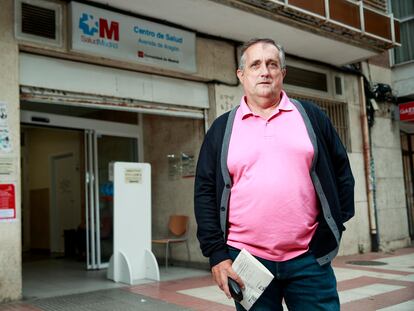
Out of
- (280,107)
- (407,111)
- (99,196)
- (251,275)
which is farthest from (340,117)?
(251,275)

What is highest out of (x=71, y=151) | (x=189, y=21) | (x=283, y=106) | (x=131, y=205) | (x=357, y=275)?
(x=189, y=21)

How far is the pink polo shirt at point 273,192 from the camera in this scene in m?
1.99

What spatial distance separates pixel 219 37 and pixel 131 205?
3356 millimetres

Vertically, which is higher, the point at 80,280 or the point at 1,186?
the point at 1,186

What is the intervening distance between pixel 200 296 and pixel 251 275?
4250 millimetres

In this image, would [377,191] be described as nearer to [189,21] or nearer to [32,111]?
[189,21]

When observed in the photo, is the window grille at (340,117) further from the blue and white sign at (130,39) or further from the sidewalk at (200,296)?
the blue and white sign at (130,39)

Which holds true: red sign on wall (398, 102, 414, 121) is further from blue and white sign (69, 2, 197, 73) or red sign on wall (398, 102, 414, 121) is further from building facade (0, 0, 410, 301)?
blue and white sign (69, 2, 197, 73)

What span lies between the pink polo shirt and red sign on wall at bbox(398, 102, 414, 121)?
1009 centimetres

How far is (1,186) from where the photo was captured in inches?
227

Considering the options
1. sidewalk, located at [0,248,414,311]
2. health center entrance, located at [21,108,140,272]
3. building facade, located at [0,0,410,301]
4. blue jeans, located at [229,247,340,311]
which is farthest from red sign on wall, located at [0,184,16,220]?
blue jeans, located at [229,247,340,311]

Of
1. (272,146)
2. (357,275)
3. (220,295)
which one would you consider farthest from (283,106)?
(357,275)

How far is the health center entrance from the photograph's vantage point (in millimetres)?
8570

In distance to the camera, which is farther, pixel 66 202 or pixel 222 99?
pixel 66 202
